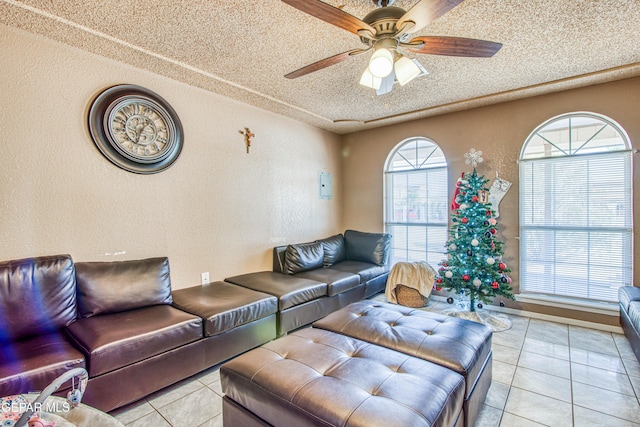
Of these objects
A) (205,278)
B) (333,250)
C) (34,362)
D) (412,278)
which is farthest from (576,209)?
(34,362)

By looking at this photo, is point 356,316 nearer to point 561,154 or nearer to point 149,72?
point 149,72

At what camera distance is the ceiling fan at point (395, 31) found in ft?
4.88

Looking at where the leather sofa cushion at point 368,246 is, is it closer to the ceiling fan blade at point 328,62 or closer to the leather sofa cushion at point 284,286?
the leather sofa cushion at point 284,286

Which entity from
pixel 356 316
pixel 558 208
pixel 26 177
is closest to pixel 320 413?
pixel 356 316

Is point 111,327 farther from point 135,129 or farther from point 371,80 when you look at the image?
point 371,80

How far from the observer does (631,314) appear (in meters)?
2.48

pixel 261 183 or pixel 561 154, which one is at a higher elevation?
pixel 561 154

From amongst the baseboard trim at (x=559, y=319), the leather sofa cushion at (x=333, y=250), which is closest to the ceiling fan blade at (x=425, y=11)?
→ the leather sofa cushion at (x=333, y=250)

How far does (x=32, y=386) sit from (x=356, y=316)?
1894mm

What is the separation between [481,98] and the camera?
142 inches

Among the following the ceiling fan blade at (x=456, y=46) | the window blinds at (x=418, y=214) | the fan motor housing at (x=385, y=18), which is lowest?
the window blinds at (x=418, y=214)

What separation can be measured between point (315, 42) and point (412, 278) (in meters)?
2.87

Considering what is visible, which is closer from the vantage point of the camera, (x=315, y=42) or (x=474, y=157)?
(x=315, y=42)

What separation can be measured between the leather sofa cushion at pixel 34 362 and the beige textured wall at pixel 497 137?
157 inches
